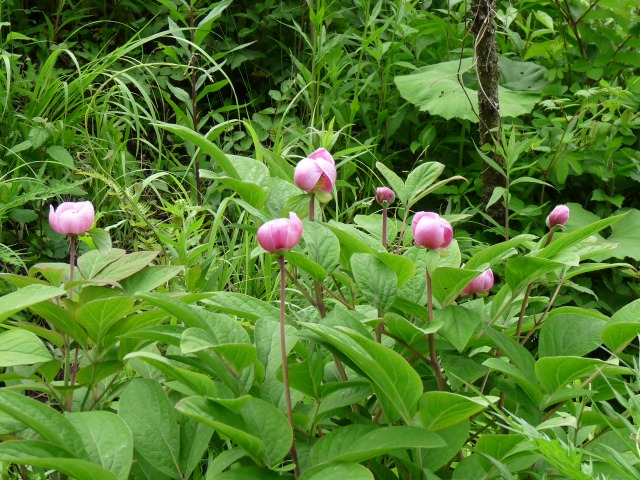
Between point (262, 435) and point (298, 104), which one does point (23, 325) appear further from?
point (298, 104)

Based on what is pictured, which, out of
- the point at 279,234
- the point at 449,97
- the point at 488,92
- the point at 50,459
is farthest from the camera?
the point at 449,97

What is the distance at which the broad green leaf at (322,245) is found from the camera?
0.91 metres

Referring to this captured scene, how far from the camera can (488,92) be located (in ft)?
8.80

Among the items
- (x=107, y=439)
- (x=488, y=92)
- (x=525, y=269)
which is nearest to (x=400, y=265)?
(x=525, y=269)

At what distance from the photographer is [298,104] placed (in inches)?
141

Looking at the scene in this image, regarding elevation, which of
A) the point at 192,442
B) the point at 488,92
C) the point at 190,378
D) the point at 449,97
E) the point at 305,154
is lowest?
the point at 305,154

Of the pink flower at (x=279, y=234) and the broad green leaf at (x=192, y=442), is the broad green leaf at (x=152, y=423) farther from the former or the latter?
the pink flower at (x=279, y=234)

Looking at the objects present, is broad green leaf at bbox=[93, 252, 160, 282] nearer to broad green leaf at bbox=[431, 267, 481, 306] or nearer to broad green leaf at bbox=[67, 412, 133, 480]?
broad green leaf at bbox=[67, 412, 133, 480]

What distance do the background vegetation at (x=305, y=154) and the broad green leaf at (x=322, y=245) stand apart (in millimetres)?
42

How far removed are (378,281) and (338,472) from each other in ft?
0.73

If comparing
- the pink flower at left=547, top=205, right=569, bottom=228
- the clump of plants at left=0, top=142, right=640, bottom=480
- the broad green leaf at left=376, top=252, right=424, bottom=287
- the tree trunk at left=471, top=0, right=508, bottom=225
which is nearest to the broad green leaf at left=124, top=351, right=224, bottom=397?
the clump of plants at left=0, top=142, right=640, bottom=480

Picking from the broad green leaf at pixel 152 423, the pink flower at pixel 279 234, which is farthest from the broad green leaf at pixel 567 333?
the broad green leaf at pixel 152 423

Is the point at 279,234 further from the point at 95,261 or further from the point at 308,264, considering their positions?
the point at 95,261

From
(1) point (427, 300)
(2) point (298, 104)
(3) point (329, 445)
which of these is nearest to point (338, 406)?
(3) point (329, 445)
